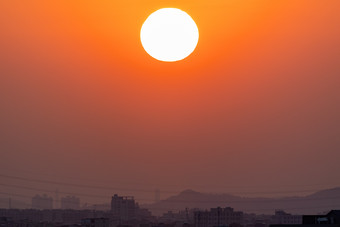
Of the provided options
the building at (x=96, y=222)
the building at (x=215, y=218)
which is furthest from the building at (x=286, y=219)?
the building at (x=96, y=222)

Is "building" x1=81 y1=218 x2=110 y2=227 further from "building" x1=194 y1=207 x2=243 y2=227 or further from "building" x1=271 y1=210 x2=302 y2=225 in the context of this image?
"building" x1=271 y1=210 x2=302 y2=225

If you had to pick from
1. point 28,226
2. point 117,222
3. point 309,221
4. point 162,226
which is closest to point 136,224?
point 117,222

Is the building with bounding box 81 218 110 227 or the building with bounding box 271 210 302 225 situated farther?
the building with bounding box 271 210 302 225

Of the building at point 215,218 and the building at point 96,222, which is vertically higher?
the building at point 215,218

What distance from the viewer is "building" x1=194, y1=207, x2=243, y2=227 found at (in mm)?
173375

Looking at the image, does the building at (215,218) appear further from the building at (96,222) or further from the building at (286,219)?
the building at (96,222)

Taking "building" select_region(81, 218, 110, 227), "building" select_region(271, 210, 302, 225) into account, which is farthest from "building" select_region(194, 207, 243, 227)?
"building" select_region(81, 218, 110, 227)

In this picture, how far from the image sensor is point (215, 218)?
176 m

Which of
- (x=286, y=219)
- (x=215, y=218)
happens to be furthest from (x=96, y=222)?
(x=286, y=219)

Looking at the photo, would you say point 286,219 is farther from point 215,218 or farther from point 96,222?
point 96,222

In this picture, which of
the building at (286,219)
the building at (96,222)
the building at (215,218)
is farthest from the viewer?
the building at (286,219)

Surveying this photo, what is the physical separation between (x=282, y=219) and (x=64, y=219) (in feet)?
207

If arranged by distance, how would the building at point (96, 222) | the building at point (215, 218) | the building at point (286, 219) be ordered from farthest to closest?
the building at point (286, 219), the building at point (215, 218), the building at point (96, 222)

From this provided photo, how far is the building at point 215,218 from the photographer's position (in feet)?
569
